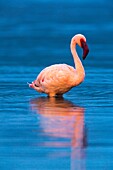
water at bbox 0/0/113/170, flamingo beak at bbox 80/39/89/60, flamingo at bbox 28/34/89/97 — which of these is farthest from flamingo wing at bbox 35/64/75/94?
flamingo beak at bbox 80/39/89/60

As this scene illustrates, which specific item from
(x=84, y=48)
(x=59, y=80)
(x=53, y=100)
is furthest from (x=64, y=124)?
(x=84, y=48)

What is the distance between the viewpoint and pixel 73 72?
16.0 m

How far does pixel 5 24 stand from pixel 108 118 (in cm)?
1592

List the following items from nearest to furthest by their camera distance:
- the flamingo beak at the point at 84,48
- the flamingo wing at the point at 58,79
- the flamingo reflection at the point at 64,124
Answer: the flamingo reflection at the point at 64,124, the flamingo wing at the point at 58,79, the flamingo beak at the point at 84,48

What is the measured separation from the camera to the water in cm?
1059

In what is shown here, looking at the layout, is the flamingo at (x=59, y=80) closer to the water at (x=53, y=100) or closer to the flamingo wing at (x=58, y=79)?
the flamingo wing at (x=58, y=79)

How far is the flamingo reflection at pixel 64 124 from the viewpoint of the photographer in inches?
425

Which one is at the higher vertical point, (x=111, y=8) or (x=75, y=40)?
(x=111, y=8)

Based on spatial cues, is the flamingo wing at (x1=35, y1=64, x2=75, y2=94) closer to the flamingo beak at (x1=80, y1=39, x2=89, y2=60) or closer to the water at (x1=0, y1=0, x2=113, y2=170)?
the water at (x1=0, y1=0, x2=113, y2=170)

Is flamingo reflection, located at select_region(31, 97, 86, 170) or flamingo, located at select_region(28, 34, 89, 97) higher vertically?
flamingo, located at select_region(28, 34, 89, 97)

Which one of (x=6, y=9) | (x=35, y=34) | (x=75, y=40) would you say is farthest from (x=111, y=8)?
(x=75, y=40)

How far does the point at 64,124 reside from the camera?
12617 mm

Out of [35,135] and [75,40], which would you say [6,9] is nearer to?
[75,40]

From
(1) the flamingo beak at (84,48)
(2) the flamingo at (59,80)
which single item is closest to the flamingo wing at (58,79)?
(2) the flamingo at (59,80)
